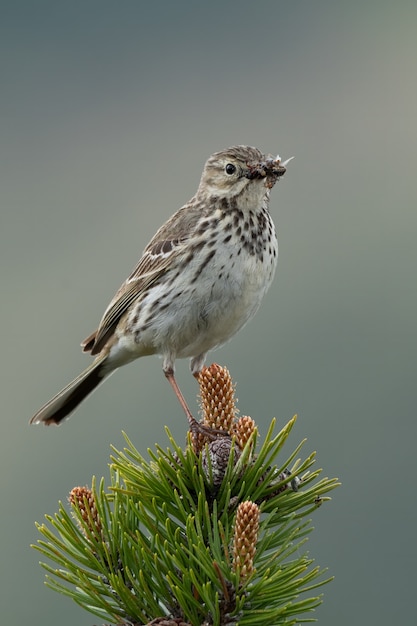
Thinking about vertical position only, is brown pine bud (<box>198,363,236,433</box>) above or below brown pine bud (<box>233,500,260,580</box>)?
above

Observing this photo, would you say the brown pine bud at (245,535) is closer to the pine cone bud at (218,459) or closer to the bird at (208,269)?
the pine cone bud at (218,459)

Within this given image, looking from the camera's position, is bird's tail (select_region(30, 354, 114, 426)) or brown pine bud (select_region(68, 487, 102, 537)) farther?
bird's tail (select_region(30, 354, 114, 426))

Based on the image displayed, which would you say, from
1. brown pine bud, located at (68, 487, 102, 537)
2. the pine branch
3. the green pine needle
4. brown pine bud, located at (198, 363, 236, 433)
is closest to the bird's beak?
brown pine bud, located at (198, 363, 236, 433)

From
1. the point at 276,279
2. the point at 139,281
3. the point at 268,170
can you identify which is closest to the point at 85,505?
the point at 268,170

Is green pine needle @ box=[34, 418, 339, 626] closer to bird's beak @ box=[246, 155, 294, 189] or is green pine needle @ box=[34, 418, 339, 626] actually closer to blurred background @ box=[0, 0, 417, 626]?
bird's beak @ box=[246, 155, 294, 189]

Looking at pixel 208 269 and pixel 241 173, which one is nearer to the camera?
pixel 208 269

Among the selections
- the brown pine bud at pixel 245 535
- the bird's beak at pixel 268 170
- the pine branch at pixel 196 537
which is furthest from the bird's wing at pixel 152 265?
the brown pine bud at pixel 245 535

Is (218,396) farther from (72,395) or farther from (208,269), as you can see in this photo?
(72,395)
